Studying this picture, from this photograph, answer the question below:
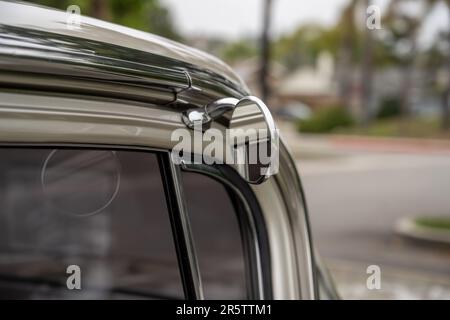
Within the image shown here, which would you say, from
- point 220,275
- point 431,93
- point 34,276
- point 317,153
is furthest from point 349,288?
point 431,93

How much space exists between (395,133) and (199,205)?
2165 centimetres

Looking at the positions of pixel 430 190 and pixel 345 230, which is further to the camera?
pixel 430 190

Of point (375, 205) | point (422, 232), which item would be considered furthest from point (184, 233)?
point (375, 205)

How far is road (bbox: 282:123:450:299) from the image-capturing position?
671cm

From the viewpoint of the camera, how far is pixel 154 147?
1.05m

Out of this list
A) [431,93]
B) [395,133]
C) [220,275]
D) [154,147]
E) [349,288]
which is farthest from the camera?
[431,93]

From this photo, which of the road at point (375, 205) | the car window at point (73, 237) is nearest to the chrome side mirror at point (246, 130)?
the car window at point (73, 237)

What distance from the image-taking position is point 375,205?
1155 cm

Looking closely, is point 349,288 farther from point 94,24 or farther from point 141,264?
point 94,24

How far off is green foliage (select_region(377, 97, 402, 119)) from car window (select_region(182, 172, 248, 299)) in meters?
28.7

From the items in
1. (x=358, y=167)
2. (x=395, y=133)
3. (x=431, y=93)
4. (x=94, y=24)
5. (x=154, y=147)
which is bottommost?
(x=154, y=147)

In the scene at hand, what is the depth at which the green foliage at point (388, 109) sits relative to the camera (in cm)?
3866

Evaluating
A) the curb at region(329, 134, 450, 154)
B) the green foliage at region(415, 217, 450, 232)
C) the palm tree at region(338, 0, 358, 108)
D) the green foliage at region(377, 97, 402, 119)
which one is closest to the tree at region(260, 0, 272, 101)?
the curb at region(329, 134, 450, 154)

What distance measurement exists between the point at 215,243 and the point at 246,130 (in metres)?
6.89
